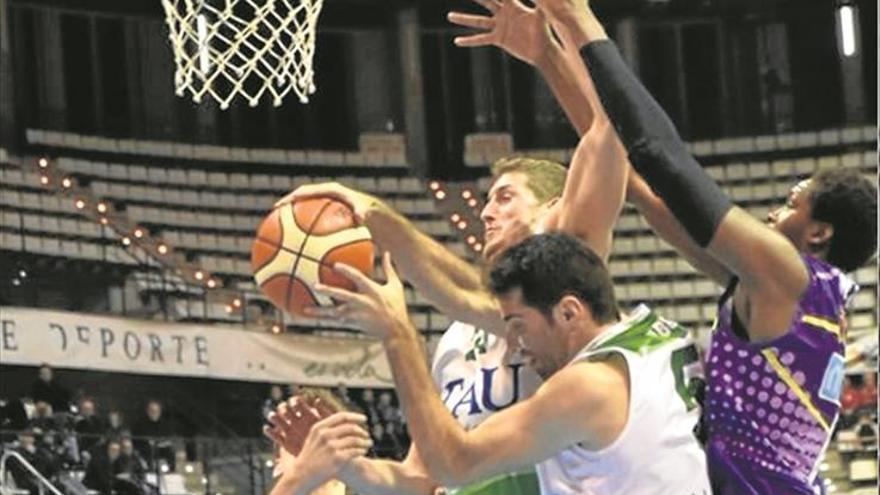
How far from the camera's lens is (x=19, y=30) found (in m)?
19.7

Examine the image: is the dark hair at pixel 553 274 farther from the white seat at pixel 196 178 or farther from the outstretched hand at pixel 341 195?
the white seat at pixel 196 178

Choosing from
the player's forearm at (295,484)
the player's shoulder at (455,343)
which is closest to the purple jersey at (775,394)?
the player's forearm at (295,484)

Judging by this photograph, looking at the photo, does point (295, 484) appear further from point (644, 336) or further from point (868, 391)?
point (868, 391)

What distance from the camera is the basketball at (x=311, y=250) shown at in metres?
4.46

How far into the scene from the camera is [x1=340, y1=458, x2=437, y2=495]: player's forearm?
4242 mm

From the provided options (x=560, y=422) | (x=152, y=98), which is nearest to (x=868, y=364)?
(x=152, y=98)

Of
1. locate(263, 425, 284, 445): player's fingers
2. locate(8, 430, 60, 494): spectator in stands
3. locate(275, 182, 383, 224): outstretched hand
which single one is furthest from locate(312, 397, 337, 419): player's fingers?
locate(8, 430, 60, 494): spectator in stands

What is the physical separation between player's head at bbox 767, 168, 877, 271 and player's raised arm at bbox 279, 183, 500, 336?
70 cm

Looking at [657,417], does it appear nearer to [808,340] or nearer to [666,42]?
[808,340]

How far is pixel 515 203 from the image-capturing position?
169 inches

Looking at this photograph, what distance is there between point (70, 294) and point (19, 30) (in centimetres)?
384

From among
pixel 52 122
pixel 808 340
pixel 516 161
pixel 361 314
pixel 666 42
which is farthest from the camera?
pixel 666 42

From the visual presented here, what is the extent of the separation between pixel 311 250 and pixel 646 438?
1.34m

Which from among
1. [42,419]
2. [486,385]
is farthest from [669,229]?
[42,419]
